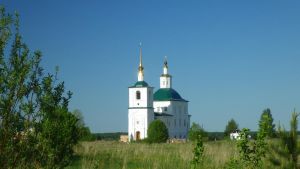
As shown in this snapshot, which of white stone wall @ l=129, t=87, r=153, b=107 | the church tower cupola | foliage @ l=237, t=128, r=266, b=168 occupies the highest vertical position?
the church tower cupola

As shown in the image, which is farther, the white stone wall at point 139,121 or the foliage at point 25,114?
the white stone wall at point 139,121

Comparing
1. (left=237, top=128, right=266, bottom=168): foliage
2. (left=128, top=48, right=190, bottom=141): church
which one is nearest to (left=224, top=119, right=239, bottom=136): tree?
(left=128, top=48, right=190, bottom=141): church

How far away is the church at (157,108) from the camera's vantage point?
72.4 meters

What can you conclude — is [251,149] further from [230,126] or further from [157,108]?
[157,108]

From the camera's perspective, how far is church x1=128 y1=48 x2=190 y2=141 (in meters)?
72.4

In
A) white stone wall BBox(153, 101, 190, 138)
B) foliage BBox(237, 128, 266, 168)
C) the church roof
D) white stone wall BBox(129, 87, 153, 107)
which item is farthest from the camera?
the church roof

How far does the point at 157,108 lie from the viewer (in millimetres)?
79250

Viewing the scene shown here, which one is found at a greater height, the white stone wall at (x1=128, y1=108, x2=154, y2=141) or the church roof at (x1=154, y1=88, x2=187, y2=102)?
the church roof at (x1=154, y1=88, x2=187, y2=102)

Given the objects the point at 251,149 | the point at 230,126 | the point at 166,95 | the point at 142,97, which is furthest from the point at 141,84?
the point at 251,149

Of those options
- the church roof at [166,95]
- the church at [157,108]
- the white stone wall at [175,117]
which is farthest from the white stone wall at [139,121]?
the church roof at [166,95]

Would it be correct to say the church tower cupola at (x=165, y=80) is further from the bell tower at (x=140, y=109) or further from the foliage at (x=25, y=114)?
the foliage at (x=25, y=114)

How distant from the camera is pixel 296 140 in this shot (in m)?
4.72

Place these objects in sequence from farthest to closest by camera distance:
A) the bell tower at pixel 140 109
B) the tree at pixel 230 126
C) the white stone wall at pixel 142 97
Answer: the white stone wall at pixel 142 97, the bell tower at pixel 140 109, the tree at pixel 230 126

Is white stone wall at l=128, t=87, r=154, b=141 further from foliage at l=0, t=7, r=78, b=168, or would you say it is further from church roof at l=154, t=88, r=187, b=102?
foliage at l=0, t=7, r=78, b=168
